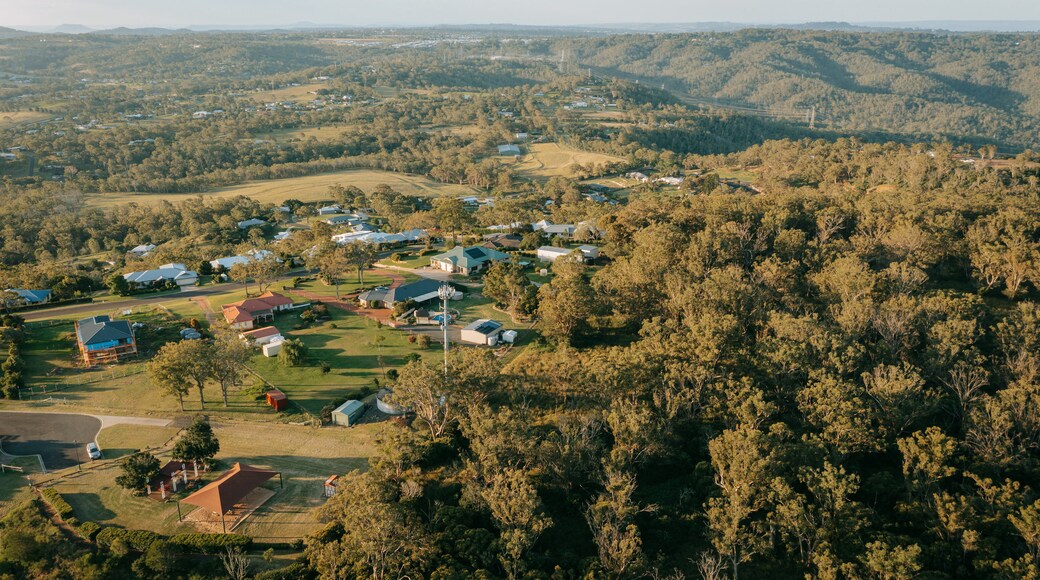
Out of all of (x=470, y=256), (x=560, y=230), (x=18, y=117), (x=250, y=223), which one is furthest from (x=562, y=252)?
(x=18, y=117)

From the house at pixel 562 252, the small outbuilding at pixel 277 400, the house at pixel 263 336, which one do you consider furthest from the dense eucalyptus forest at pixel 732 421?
the house at pixel 263 336

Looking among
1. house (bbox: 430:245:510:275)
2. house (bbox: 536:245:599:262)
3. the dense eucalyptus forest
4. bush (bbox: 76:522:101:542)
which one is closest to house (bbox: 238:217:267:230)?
the dense eucalyptus forest

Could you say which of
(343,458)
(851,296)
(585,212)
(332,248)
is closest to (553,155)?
(585,212)

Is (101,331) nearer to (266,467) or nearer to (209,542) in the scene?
(266,467)

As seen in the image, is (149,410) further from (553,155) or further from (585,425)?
(553,155)

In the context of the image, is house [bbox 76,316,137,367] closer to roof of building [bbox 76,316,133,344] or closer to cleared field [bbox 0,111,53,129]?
roof of building [bbox 76,316,133,344]

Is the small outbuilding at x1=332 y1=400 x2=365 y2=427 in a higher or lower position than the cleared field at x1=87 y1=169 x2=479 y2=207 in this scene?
lower
